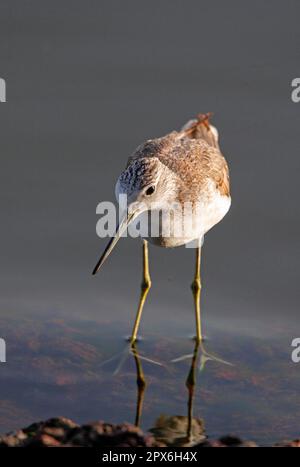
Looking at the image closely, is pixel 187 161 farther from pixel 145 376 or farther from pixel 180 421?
pixel 180 421

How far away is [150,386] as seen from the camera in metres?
8.08

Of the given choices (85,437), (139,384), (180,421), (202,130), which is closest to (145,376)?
(139,384)

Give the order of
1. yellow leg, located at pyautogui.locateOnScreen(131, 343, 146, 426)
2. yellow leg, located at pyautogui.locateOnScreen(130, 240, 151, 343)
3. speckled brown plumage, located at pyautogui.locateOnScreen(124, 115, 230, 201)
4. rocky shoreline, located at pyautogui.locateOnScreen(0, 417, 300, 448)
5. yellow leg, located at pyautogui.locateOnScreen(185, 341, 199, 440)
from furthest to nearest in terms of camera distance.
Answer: yellow leg, located at pyautogui.locateOnScreen(130, 240, 151, 343) < speckled brown plumage, located at pyautogui.locateOnScreen(124, 115, 230, 201) < yellow leg, located at pyautogui.locateOnScreen(131, 343, 146, 426) < yellow leg, located at pyautogui.locateOnScreen(185, 341, 199, 440) < rocky shoreline, located at pyautogui.locateOnScreen(0, 417, 300, 448)

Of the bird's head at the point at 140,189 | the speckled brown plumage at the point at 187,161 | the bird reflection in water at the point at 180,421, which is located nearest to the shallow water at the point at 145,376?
the bird reflection in water at the point at 180,421

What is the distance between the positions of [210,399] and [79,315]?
1.67m

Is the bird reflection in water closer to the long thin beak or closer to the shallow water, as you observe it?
the shallow water

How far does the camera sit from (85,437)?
632 centimetres

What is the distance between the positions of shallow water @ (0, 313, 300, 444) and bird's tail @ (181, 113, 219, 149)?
2.06 metres

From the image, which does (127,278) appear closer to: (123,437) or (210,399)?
(210,399)

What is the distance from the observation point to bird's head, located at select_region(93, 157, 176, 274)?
26.2 feet

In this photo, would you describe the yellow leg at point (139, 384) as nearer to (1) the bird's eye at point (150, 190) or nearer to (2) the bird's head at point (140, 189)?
(2) the bird's head at point (140, 189)

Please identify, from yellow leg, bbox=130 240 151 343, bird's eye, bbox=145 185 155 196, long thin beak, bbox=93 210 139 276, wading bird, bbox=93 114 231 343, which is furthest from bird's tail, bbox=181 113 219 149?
long thin beak, bbox=93 210 139 276

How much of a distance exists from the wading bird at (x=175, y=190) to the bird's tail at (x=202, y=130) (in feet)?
0.97

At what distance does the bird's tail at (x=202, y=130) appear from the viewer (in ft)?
32.3
